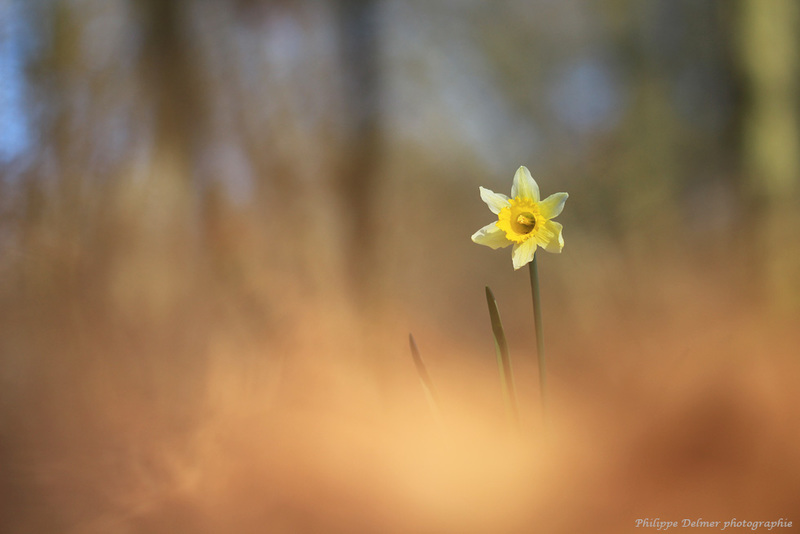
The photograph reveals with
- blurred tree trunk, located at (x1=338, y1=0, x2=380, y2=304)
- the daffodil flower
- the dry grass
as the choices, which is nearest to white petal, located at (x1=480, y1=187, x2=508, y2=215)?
the daffodil flower

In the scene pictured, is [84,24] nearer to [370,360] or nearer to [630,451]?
[370,360]

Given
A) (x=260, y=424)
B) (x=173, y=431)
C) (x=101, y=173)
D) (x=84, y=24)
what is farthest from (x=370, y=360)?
(x=84, y=24)

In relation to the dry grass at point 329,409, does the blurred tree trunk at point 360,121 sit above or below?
above

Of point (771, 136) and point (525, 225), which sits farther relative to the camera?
point (771, 136)

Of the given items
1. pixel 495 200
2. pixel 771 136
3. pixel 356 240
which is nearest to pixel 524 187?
pixel 495 200

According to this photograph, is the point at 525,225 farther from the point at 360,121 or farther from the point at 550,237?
the point at 360,121

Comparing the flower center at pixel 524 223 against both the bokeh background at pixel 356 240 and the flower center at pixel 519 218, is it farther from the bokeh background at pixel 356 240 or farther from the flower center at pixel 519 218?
the bokeh background at pixel 356 240

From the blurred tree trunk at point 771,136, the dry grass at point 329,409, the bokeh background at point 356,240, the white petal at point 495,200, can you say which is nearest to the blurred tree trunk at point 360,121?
the bokeh background at point 356,240
